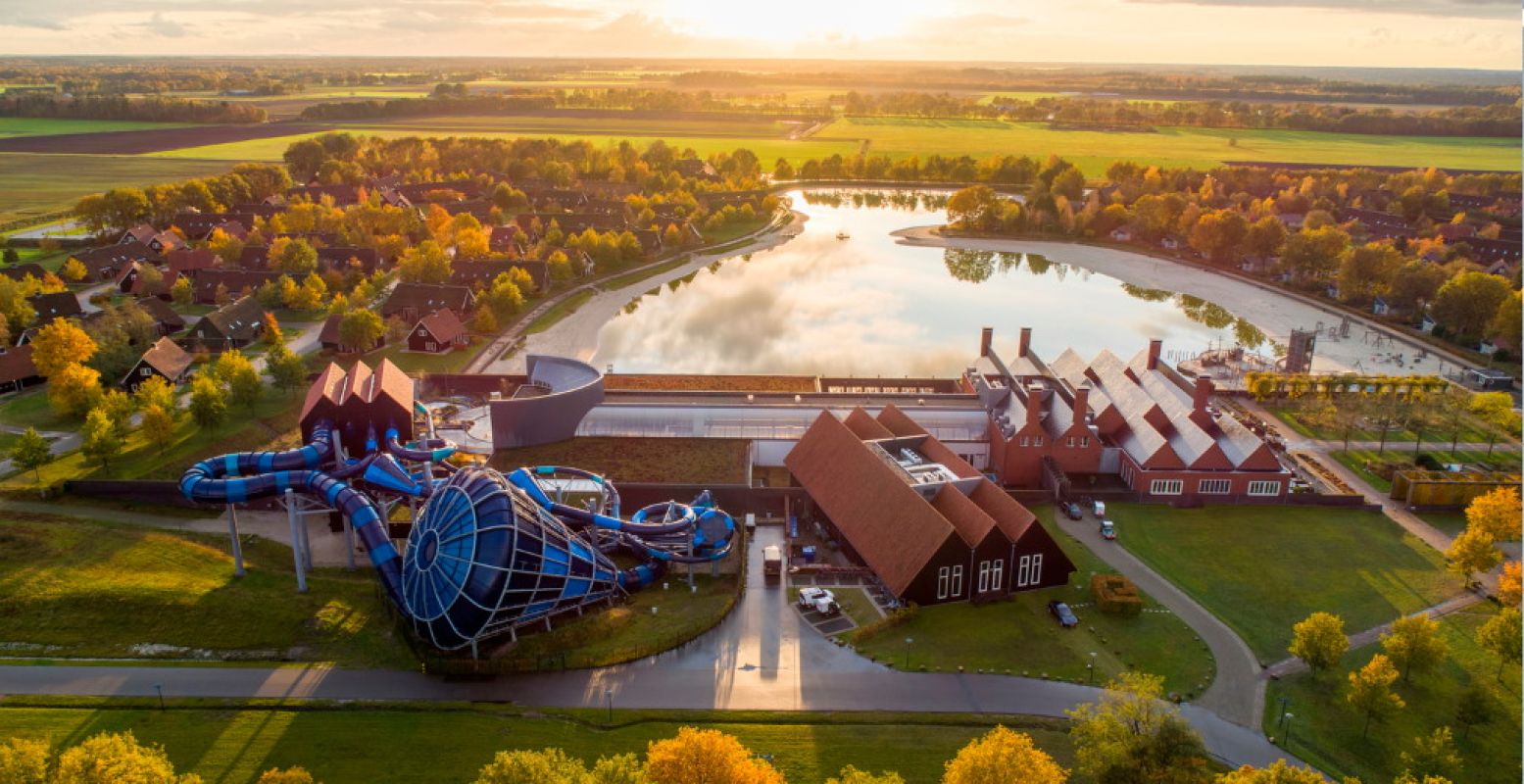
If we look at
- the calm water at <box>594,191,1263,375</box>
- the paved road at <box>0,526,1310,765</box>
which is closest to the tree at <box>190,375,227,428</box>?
the paved road at <box>0,526,1310,765</box>

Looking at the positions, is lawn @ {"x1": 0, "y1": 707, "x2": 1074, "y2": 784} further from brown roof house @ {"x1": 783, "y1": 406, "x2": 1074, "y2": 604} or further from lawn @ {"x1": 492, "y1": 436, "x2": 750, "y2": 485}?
lawn @ {"x1": 492, "y1": 436, "x2": 750, "y2": 485}

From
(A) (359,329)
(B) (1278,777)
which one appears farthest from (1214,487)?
(A) (359,329)

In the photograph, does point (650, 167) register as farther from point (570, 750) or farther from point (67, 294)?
point (570, 750)

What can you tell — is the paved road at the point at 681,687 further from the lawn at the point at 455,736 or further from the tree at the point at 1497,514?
the tree at the point at 1497,514

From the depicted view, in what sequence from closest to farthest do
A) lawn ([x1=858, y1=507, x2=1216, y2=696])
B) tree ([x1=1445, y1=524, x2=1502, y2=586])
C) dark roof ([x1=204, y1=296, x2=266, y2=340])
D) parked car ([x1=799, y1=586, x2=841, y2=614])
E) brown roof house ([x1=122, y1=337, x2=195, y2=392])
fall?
lawn ([x1=858, y1=507, x2=1216, y2=696]) → parked car ([x1=799, y1=586, x2=841, y2=614]) → tree ([x1=1445, y1=524, x2=1502, y2=586]) → brown roof house ([x1=122, y1=337, x2=195, y2=392]) → dark roof ([x1=204, y1=296, x2=266, y2=340])

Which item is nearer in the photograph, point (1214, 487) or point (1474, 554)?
point (1474, 554)

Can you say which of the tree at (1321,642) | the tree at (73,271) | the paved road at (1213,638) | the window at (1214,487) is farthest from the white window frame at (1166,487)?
the tree at (73,271)

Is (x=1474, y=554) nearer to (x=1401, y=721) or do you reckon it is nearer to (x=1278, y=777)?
(x=1401, y=721)
